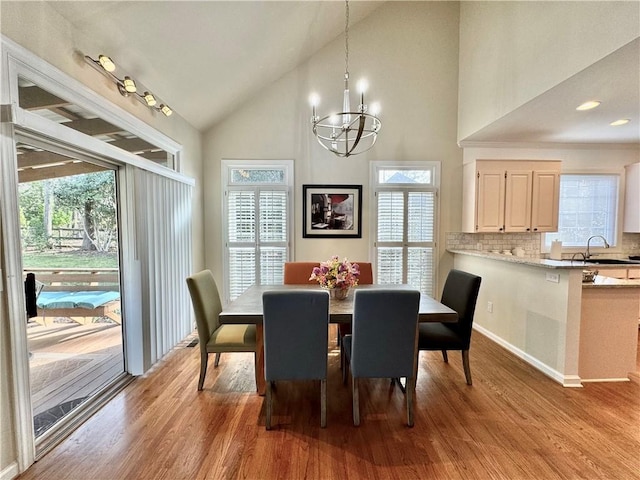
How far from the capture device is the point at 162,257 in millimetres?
3109

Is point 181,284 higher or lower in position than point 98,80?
lower

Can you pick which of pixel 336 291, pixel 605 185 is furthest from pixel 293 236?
pixel 605 185

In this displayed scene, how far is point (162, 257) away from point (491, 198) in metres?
4.05

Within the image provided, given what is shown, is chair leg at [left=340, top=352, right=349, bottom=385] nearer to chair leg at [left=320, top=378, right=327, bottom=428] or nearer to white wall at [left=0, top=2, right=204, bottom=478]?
chair leg at [left=320, top=378, right=327, bottom=428]

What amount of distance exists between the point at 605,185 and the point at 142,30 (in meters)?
5.85

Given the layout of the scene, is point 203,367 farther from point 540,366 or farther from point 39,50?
point 540,366

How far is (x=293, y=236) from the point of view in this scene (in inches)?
174

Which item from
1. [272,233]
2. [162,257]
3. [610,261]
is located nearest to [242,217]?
[272,233]

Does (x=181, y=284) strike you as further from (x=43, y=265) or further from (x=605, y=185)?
(x=605, y=185)

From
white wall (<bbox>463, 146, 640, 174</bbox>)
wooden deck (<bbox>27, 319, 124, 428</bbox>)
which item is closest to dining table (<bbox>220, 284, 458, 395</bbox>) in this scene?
wooden deck (<bbox>27, 319, 124, 428</bbox>)

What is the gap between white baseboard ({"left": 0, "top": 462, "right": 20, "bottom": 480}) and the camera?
1.59 m

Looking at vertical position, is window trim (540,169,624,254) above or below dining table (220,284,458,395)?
above

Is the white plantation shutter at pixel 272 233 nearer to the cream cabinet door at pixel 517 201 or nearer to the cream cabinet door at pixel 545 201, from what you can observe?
the cream cabinet door at pixel 517 201

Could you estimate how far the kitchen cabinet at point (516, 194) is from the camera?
3963 millimetres
